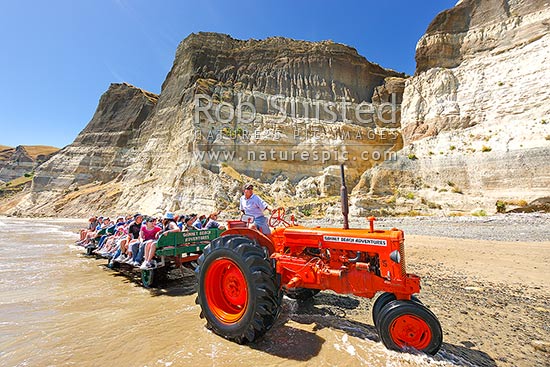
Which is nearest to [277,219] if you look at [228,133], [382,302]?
[382,302]

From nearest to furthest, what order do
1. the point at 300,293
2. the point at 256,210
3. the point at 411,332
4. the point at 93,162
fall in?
the point at 411,332 < the point at 256,210 < the point at 300,293 < the point at 93,162

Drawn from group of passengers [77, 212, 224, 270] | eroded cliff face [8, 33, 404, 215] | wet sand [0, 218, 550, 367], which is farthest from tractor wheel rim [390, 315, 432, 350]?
eroded cliff face [8, 33, 404, 215]

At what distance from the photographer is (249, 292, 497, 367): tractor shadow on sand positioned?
9.04 feet

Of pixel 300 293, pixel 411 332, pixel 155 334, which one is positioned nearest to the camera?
pixel 411 332

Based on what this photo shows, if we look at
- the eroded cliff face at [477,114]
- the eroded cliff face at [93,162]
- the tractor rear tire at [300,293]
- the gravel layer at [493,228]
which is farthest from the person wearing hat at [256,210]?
the eroded cliff face at [93,162]

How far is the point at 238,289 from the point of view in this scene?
11.4 feet

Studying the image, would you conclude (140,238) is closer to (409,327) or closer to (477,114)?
(409,327)

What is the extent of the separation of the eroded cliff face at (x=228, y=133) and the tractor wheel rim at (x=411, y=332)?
22.5 m

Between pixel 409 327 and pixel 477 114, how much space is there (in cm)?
2813

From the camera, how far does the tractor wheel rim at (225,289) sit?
11.2 ft

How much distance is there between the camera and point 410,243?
10062mm

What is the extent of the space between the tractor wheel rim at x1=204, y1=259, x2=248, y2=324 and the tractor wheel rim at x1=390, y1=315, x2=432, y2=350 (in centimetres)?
164

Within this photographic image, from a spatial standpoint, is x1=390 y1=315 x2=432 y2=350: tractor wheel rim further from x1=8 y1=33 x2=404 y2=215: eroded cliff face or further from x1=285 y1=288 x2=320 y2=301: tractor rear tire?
x1=8 y1=33 x2=404 y2=215: eroded cliff face

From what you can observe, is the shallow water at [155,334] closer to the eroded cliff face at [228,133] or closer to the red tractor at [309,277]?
the red tractor at [309,277]
